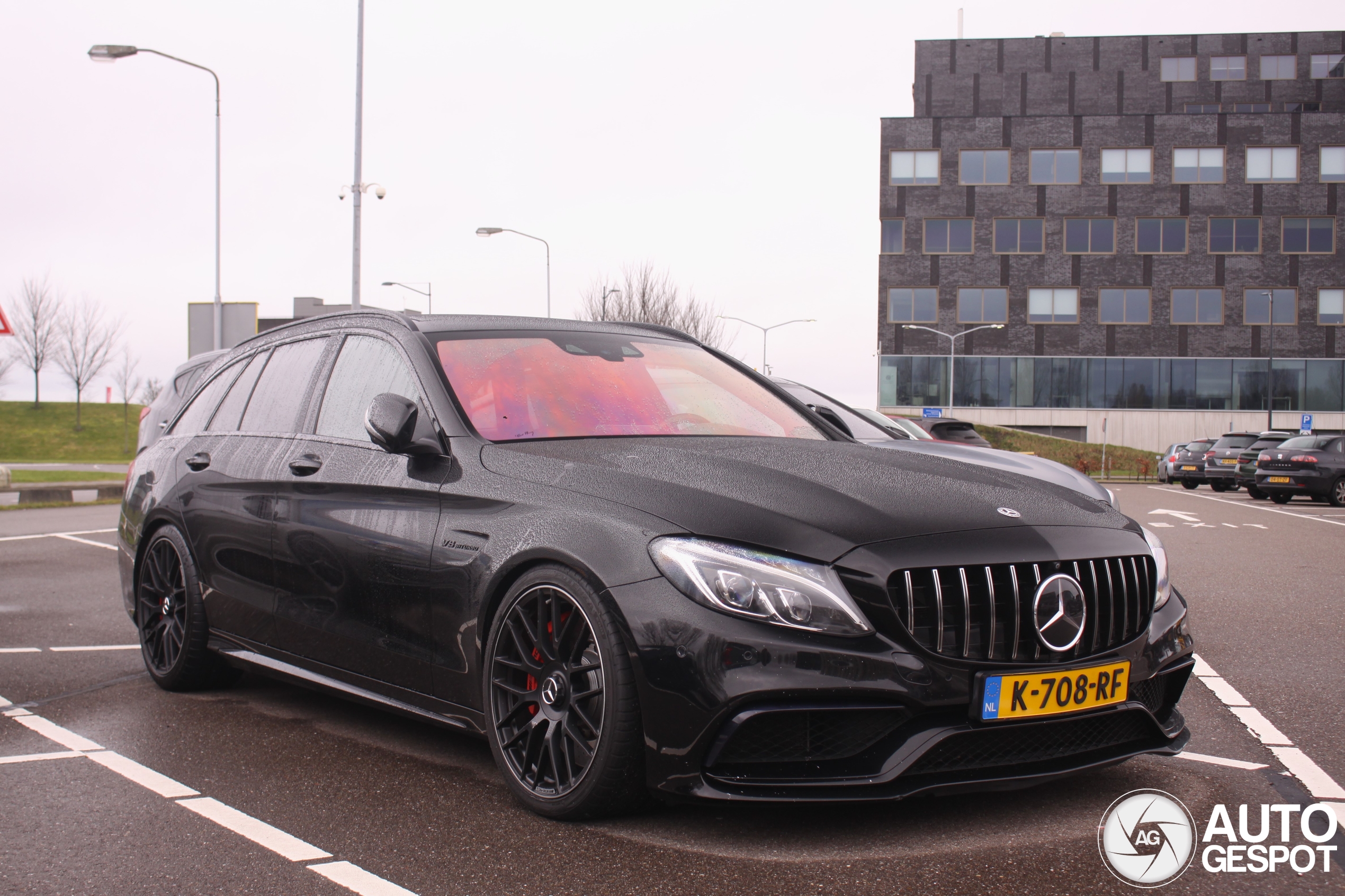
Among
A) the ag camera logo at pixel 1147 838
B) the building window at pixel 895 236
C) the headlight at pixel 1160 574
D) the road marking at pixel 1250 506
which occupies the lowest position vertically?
the road marking at pixel 1250 506

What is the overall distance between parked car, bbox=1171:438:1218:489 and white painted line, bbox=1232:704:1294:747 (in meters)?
30.8

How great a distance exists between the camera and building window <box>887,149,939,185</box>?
6400cm

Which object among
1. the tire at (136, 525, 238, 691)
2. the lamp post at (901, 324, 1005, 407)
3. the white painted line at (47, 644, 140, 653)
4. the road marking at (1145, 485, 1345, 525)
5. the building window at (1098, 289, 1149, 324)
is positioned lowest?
the road marking at (1145, 485, 1345, 525)

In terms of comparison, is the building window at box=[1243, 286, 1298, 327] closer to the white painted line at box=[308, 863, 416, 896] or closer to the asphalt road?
the asphalt road

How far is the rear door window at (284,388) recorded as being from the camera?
193 inches

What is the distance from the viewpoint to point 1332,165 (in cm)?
6272

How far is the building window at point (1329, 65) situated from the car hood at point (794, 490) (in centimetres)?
8351

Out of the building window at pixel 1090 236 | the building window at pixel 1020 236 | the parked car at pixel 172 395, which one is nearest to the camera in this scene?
the parked car at pixel 172 395

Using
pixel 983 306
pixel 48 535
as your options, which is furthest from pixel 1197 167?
pixel 48 535

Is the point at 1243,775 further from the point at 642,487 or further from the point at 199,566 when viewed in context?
the point at 199,566

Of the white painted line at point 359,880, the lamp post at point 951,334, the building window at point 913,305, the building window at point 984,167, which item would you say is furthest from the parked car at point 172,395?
the building window at point 984,167

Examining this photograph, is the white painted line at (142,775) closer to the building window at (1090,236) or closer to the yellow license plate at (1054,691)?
the yellow license plate at (1054,691)

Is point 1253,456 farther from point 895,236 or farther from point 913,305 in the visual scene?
point 895,236

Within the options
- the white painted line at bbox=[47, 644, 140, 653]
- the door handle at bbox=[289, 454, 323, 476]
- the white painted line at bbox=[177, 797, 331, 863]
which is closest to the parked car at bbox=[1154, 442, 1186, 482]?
the white painted line at bbox=[47, 644, 140, 653]
